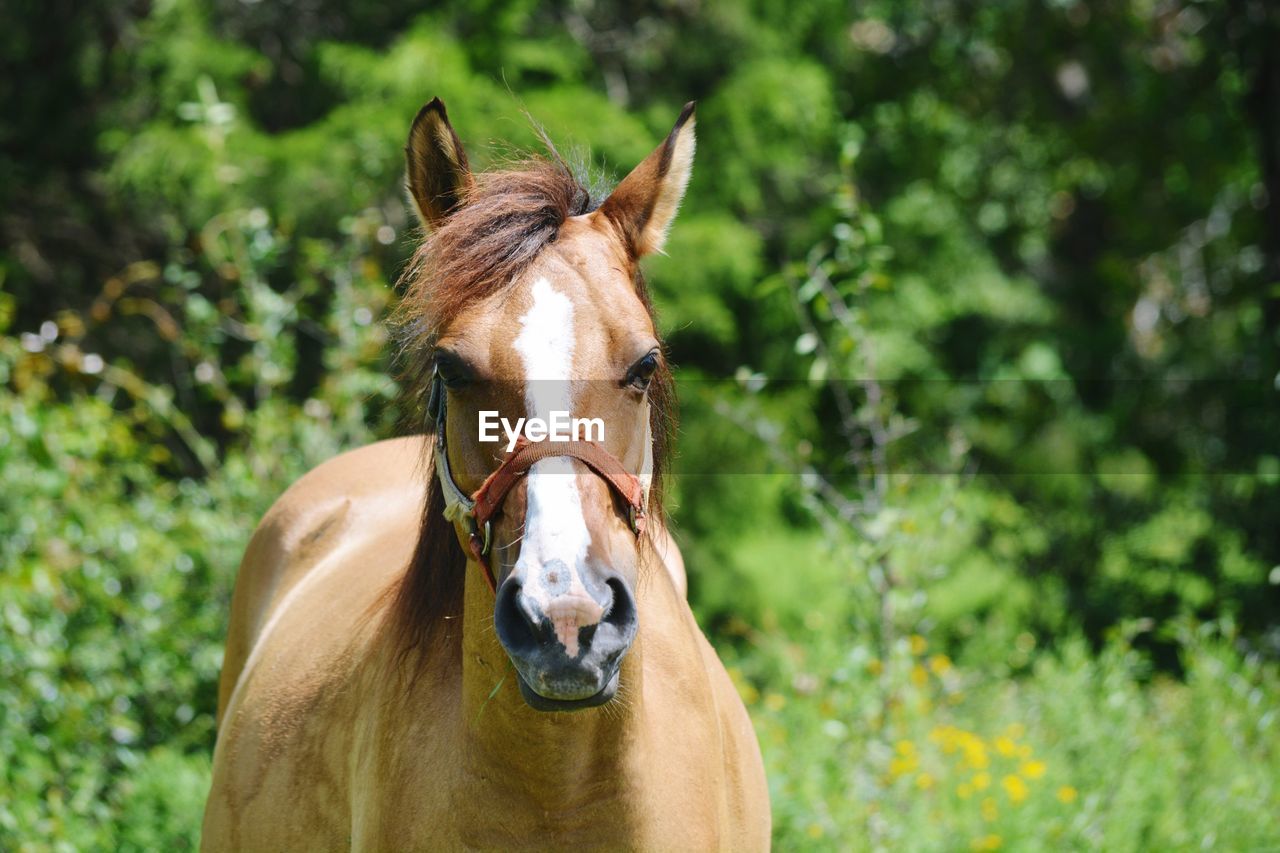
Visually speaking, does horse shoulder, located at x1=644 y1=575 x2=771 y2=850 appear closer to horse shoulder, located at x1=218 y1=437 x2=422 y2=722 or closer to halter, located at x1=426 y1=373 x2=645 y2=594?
halter, located at x1=426 y1=373 x2=645 y2=594

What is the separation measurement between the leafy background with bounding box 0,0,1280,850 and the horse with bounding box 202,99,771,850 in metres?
0.59

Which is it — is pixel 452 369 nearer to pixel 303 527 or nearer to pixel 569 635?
pixel 569 635

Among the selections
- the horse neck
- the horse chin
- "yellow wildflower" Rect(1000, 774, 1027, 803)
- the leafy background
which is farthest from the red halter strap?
"yellow wildflower" Rect(1000, 774, 1027, 803)

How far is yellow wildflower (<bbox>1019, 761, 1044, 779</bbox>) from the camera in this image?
462 centimetres

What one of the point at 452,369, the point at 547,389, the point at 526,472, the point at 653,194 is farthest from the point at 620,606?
the point at 653,194

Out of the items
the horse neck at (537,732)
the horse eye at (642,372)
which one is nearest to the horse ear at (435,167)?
the horse eye at (642,372)

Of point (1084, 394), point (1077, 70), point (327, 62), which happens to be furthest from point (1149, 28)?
point (327, 62)

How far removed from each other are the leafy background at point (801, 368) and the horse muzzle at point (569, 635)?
1.25 m

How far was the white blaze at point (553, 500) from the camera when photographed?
1.78 metres

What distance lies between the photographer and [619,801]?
2.15 meters

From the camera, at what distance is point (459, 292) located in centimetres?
217

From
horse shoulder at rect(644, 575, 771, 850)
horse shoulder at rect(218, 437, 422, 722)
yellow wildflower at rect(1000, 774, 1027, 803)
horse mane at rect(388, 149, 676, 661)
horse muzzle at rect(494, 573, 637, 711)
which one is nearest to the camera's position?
horse muzzle at rect(494, 573, 637, 711)

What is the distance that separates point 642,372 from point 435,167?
681mm

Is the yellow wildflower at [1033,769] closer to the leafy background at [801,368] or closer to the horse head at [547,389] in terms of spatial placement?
the leafy background at [801,368]
